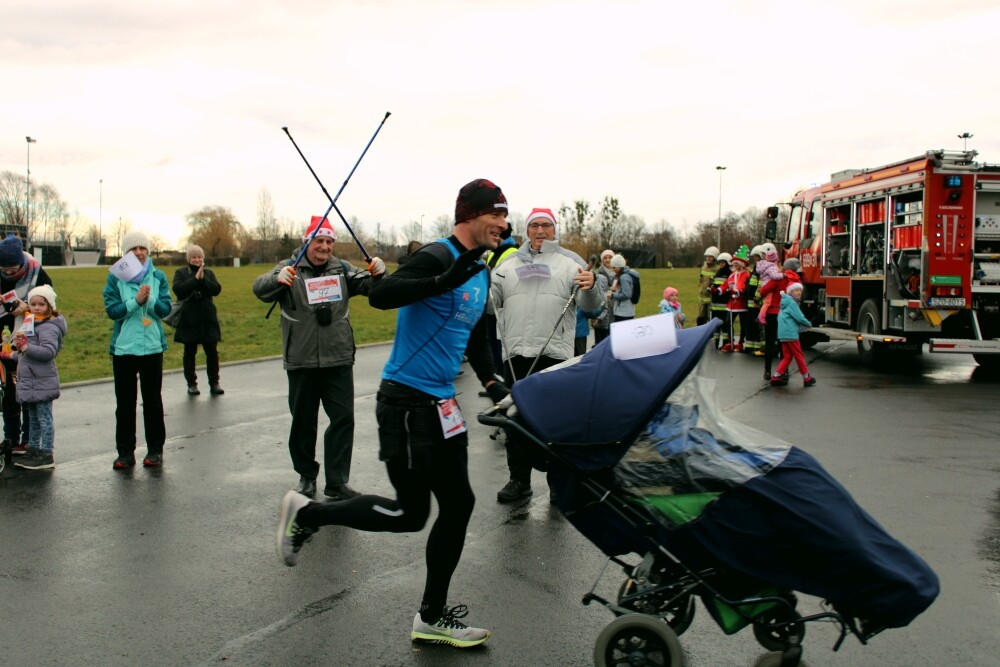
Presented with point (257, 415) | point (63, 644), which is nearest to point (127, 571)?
point (63, 644)

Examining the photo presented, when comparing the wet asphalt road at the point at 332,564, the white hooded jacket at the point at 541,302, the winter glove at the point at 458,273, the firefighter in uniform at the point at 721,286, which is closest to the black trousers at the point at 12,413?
the wet asphalt road at the point at 332,564

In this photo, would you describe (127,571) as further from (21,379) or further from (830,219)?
(830,219)

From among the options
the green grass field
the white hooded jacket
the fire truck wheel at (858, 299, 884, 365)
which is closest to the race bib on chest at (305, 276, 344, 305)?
the white hooded jacket

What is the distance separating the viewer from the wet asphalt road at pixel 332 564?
13.5ft

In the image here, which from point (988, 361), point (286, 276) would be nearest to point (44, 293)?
point (286, 276)

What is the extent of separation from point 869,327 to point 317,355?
462 inches

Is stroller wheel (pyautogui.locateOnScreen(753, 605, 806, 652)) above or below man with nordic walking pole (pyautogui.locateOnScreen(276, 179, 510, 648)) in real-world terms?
below

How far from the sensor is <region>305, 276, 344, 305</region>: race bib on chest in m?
6.60

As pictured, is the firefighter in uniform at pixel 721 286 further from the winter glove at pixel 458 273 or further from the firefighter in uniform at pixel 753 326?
the winter glove at pixel 458 273

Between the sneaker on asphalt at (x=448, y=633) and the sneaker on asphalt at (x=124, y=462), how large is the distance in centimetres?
439

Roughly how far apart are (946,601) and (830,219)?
14026mm

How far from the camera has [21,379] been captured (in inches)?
297

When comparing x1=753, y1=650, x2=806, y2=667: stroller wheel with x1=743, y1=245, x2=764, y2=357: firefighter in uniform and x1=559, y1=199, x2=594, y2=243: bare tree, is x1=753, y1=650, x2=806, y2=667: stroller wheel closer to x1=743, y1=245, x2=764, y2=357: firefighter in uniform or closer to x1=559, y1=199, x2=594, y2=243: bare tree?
x1=743, y1=245, x2=764, y2=357: firefighter in uniform

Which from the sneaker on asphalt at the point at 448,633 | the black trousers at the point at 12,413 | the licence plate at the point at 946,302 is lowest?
the sneaker on asphalt at the point at 448,633
